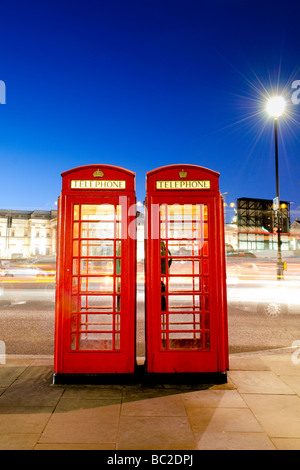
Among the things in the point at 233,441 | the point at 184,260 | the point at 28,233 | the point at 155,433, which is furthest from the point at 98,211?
the point at 28,233

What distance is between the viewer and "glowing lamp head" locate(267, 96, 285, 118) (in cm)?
1612

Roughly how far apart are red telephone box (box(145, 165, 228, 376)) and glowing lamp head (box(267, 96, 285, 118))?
1408 cm

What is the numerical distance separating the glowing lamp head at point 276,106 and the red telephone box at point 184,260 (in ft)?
46.2

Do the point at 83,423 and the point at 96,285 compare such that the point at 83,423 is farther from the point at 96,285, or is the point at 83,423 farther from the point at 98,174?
the point at 96,285

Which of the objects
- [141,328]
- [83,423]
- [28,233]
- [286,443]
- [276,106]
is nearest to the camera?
[286,443]

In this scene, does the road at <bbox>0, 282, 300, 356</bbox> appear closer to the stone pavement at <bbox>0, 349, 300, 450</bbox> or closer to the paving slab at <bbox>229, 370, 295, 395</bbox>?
the paving slab at <bbox>229, 370, 295, 395</bbox>

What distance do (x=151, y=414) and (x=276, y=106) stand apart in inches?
654

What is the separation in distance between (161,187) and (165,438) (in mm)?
2863

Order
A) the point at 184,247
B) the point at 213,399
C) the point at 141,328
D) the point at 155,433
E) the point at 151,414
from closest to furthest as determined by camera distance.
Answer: the point at 155,433
the point at 151,414
the point at 213,399
the point at 184,247
the point at 141,328

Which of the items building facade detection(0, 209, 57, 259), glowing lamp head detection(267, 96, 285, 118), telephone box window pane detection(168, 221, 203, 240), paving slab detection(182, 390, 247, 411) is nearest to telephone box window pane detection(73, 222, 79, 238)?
telephone box window pane detection(168, 221, 203, 240)

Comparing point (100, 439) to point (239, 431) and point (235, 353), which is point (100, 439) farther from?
point (235, 353)

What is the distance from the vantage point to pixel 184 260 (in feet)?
Result: 14.4

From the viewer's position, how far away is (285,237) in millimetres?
62969
